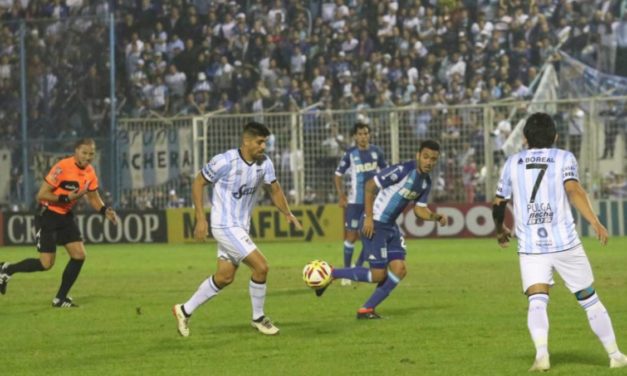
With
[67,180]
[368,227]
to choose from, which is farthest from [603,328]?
[67,180]

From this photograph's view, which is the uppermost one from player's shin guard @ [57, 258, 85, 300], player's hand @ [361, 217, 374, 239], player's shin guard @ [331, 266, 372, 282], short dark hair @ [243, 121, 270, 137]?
short dark hair @ [243, 121, 270, 137]

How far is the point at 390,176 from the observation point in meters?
15.3

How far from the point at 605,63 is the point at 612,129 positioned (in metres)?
4.09

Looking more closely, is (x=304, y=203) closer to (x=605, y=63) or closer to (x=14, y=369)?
(x=605, y=63)

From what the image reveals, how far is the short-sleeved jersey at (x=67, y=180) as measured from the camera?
17.8m

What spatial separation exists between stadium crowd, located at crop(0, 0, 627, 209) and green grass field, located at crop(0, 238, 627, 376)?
38.6 ft

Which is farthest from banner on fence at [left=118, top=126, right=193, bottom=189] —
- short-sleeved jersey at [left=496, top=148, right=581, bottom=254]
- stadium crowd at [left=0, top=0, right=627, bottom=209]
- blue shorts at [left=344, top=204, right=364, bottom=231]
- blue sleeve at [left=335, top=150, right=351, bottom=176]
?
short-sleeved jersey at [left=496, top=148, right=581, bottom=254]

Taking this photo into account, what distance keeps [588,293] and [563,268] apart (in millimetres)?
283

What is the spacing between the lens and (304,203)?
33312mm

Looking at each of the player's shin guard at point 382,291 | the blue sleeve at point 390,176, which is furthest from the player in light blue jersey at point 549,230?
the blue sleeve at point 390,176

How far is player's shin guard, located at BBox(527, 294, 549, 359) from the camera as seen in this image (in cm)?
1035

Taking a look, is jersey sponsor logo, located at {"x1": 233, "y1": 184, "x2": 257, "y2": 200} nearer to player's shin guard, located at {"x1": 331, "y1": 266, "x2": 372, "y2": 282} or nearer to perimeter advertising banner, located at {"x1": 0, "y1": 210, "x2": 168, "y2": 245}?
player's shin guard, located at {"x1": 331, "y1": 266, "x2": 372, "y2": 282}

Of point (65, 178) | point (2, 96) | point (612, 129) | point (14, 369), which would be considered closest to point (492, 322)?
point (14, 369)

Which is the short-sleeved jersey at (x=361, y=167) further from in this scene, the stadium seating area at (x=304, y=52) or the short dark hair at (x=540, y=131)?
the stadium seating area at (x=304, y=52)
